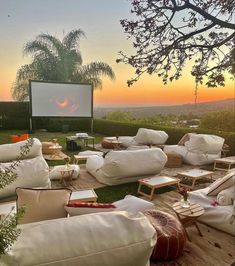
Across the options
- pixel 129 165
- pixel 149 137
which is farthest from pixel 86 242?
pixel 149 137

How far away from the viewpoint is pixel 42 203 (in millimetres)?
1765

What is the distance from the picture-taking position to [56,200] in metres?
1.79

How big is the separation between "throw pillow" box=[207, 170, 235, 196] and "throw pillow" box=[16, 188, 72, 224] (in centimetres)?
201

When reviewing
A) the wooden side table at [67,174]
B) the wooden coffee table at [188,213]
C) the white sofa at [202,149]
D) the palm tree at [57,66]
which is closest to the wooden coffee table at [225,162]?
the white sofa at [202,149]

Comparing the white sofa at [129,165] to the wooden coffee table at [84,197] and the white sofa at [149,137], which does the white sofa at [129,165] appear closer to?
the wooden coffee table at [84,197]

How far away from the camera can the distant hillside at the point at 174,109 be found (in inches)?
324

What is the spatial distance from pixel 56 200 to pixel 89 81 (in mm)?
12719

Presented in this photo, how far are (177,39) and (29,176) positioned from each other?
216 cm

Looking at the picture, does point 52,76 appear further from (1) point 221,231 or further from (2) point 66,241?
(2) point 66,241

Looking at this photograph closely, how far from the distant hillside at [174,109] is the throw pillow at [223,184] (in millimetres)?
4150

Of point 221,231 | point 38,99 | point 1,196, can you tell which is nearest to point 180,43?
point 221,231

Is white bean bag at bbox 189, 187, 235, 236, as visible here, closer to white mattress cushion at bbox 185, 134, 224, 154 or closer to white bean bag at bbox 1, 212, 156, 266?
white bean bag at bbox 1, 212, 156, 266

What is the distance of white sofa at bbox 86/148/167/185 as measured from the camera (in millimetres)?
4133

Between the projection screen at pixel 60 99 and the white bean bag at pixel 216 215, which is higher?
the projection screen at pixel 60 99
